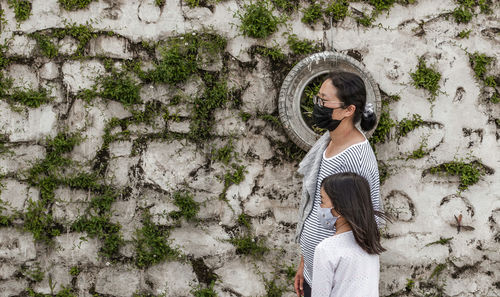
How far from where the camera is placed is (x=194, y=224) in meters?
3.36

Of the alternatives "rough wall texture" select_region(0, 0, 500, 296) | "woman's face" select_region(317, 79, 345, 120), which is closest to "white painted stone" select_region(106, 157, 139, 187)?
"rough wall texture" select_region(0, 0, 500, 296)

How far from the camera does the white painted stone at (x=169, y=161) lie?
3.33 meters

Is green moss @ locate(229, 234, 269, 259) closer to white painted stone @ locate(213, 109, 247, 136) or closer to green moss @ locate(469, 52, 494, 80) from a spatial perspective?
white painted stone @ locate(213, 109, 247, 136)

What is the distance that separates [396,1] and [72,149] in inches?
108

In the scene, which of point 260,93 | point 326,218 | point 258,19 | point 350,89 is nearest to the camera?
point 326,218

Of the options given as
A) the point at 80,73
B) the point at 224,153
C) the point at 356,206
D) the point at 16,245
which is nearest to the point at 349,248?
the point at 356,206

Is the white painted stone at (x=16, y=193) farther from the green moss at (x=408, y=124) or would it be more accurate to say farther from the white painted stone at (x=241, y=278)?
the green moss at (x=408, y=124)

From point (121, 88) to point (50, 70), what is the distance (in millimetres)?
578

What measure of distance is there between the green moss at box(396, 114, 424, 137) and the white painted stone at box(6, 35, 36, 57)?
288cm

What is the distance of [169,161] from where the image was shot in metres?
3.34

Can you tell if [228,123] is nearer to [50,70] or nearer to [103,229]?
[103,229]

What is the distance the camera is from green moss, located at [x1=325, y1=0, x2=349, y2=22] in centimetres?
325

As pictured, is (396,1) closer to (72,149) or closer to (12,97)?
(72,149)

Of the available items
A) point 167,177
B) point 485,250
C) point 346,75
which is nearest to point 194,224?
point 167,177
